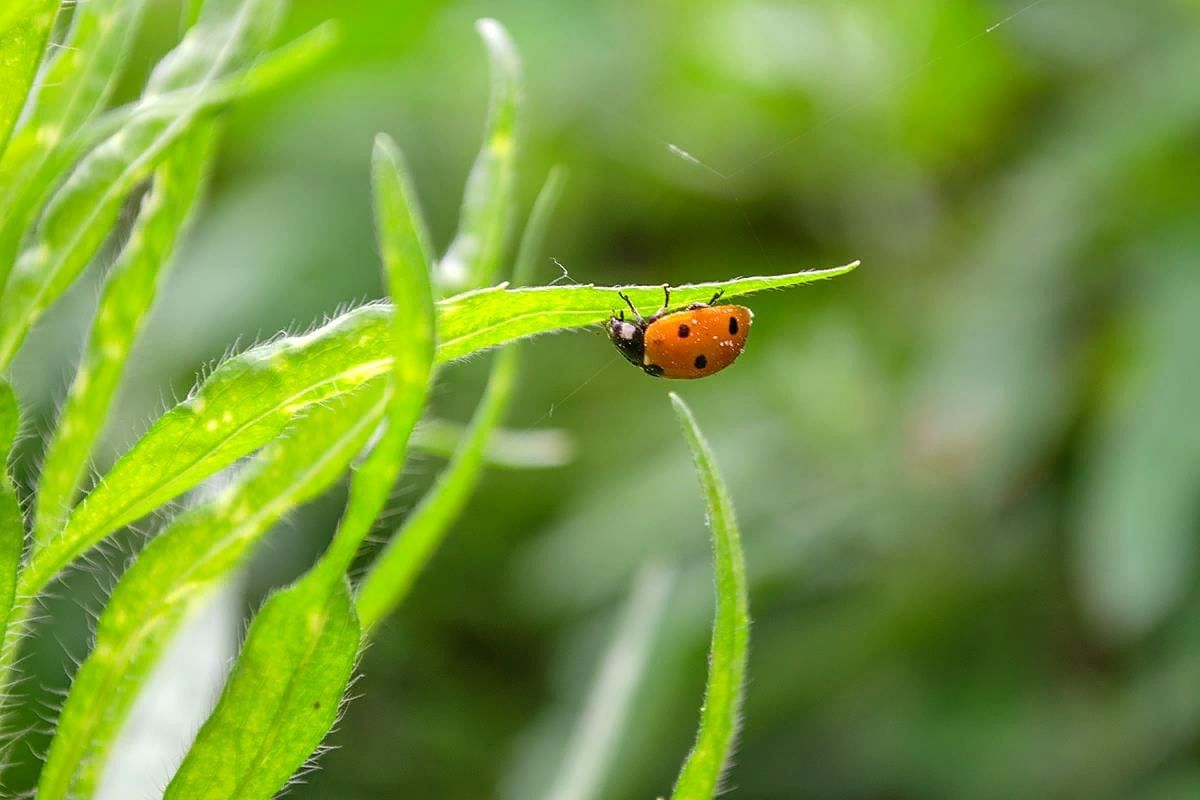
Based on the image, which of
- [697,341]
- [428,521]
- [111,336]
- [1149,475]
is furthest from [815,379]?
[111,336]

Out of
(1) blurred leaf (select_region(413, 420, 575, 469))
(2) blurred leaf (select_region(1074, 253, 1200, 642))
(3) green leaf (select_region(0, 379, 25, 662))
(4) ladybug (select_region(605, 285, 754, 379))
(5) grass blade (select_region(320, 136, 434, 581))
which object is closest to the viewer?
(5) grass blade (select_region(320, 136, 434, 581))

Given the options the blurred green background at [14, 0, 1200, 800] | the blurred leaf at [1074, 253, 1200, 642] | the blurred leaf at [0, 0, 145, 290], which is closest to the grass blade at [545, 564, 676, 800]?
the blurred leaf at [0, 0, 145, 290]

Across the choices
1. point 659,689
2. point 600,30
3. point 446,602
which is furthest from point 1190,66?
point 446,602

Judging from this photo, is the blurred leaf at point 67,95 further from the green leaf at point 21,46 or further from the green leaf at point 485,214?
the green leaf at point 485,214

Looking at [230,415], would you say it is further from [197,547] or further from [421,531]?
[421,531]

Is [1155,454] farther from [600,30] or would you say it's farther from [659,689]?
[600,30]

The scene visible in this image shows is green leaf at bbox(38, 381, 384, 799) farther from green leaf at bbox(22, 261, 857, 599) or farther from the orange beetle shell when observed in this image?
the orange beetle shell
